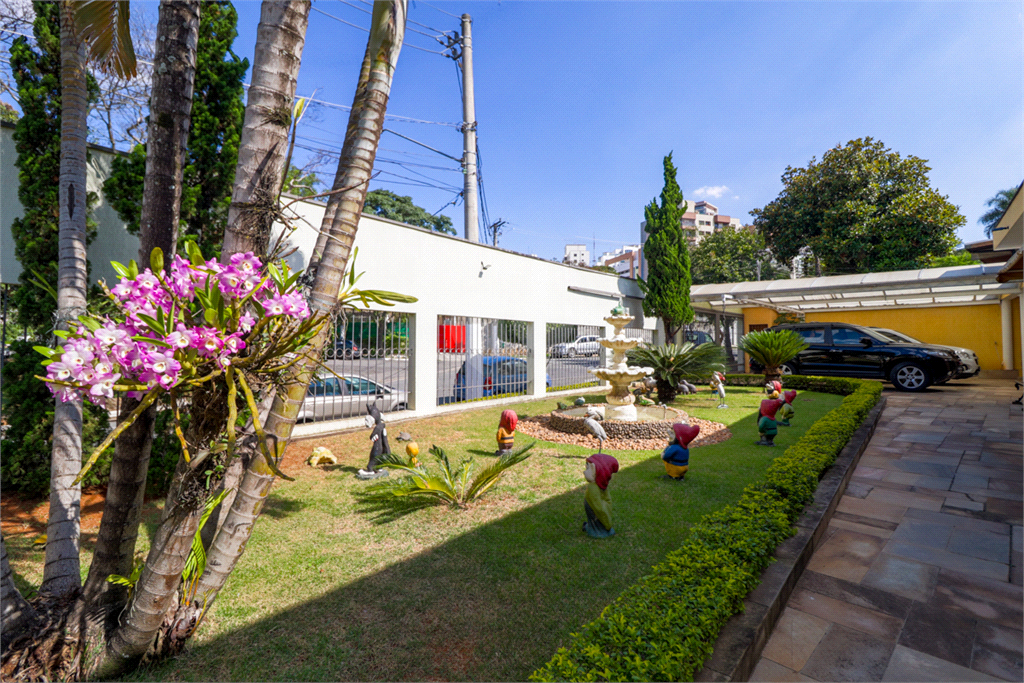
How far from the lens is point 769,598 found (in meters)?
2.77

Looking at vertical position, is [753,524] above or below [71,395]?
below

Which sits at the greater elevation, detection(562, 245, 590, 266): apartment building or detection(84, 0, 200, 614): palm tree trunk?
detection(562, 245, 590, 266): apartment building

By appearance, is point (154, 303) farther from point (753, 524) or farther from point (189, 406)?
point (753, 524)

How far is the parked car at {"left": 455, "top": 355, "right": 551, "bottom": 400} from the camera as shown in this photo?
1130cm

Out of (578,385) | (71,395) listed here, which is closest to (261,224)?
(71,395)

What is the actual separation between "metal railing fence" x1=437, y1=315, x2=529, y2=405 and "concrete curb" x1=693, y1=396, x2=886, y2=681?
776 cm

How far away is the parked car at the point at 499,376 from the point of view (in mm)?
11305

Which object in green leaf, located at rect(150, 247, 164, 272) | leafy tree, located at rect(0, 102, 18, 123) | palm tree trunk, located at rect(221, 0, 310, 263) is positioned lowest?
green leaf, located at rect(150, 247, 164, 272)

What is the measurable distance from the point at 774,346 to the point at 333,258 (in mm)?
13856

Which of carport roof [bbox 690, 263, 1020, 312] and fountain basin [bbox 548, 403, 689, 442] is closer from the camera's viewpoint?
fountain basin [bbox 548, 403, 689, 442]

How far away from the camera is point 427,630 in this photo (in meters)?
2.75

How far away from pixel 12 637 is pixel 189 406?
144cm

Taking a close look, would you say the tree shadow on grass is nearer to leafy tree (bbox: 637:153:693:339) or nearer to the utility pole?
the utility pole

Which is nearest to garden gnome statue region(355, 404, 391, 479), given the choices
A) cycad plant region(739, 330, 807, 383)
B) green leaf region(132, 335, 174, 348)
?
green leaf region(132, 335, 174, 348)
